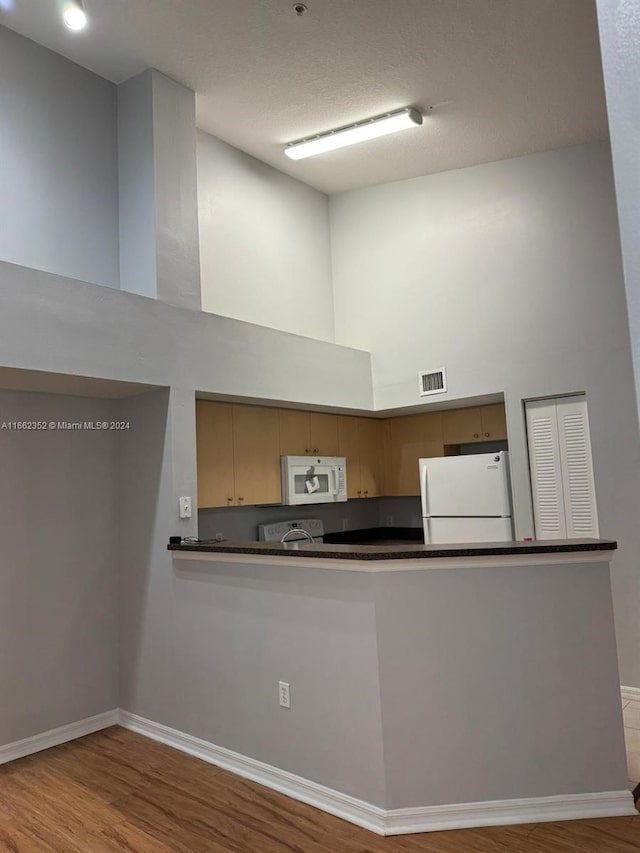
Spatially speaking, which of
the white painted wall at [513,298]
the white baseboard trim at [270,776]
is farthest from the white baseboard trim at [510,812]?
the white painted wall at [513,298]

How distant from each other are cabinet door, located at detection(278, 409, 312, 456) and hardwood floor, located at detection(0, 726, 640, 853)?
2225 mm

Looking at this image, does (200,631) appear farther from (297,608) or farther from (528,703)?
(528,703)

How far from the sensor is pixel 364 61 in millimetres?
3543

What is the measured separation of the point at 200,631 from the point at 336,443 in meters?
2.26

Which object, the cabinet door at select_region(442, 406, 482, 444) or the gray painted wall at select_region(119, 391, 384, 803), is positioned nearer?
the gray painted wall at select_region(119, 391, 384, 803)

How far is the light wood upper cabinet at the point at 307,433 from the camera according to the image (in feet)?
15.6

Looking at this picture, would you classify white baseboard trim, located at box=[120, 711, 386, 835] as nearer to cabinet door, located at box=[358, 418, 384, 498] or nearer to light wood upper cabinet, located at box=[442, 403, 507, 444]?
cabinet door, located at box=[358, 418, 384, 498]

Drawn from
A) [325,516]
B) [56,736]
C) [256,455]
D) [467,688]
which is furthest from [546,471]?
[56,736]

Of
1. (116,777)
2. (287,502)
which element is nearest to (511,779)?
(116,777)

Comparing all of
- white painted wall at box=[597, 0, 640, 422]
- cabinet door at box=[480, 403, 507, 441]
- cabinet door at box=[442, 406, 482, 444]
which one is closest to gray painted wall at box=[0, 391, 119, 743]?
cabinet door at box=[442, 406, 482, 444]

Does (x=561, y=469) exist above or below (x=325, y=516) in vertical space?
above

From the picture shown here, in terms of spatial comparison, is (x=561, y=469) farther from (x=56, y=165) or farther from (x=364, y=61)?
(x=56, y=165)

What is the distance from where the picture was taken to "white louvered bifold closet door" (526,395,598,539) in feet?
13.9

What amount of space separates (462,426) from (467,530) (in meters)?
0.93
